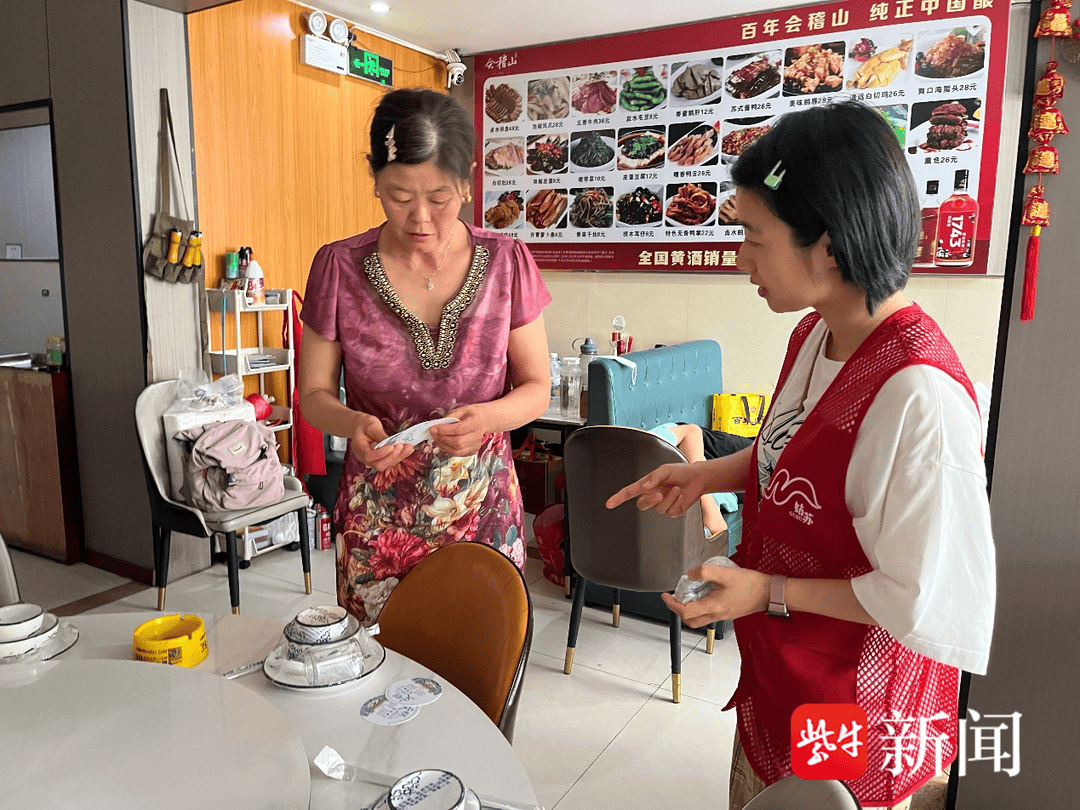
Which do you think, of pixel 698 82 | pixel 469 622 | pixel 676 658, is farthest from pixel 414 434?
pixel 698 82

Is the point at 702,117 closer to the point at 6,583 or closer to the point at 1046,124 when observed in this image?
the point at 1046,124

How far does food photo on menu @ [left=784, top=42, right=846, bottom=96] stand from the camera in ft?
13.9

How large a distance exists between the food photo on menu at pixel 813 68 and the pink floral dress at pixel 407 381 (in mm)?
3390

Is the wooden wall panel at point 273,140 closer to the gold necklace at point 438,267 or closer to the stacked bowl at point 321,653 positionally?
the gold necklace at point 438,267

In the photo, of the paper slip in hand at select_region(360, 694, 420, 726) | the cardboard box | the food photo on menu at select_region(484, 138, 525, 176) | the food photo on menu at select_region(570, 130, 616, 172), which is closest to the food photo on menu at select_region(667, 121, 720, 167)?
the food photo on menu at select_region(570, 130, 616, 172)

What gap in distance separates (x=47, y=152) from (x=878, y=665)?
5.41m

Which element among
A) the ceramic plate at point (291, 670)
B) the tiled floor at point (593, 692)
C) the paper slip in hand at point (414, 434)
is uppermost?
the paper slip in hand at point (414, 434)

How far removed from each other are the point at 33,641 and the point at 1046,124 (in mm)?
2035

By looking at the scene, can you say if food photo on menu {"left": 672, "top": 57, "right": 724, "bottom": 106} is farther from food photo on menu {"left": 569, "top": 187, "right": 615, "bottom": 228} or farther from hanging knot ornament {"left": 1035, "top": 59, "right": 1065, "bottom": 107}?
hanging knot ornament {"left": 1035, "top": 59, "right": 1065, "bottom": 107}

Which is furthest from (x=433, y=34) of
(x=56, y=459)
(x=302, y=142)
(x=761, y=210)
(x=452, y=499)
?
(x=761, y=210)

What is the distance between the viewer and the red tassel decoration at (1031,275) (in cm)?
158

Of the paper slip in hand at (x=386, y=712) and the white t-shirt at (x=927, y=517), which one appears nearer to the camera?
the white t-shirt at (x=927, y=517)

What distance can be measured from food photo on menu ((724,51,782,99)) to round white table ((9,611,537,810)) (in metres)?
4.14

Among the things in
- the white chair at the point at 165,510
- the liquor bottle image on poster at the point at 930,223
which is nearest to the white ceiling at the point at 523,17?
the liquor bottle image on poster at the point at 930,223
